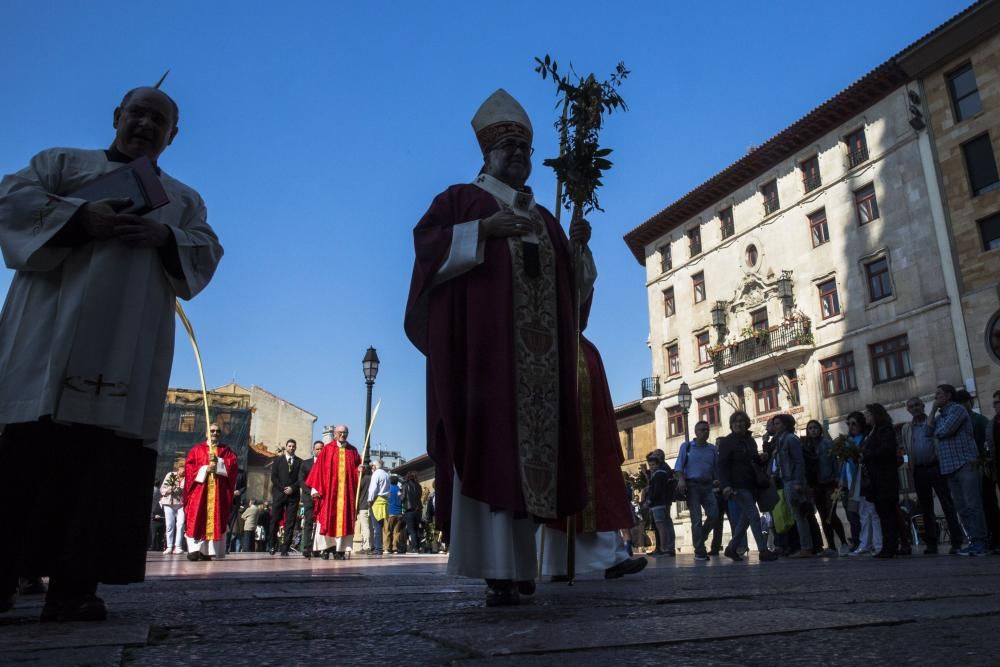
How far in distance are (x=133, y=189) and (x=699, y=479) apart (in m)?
9.01

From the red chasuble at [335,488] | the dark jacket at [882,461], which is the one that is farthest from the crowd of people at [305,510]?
the dark jacket at [882,461]

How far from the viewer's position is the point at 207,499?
12625 mm

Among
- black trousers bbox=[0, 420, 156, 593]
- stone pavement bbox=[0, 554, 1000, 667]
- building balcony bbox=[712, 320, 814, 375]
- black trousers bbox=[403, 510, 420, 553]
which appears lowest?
stone pavement bbox=[0, 554, 1000, 667]

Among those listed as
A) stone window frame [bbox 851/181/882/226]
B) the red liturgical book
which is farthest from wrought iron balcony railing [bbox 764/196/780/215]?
the red liturgical book

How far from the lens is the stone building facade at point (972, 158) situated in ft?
80.2

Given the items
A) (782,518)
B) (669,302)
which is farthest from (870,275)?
(782,518)

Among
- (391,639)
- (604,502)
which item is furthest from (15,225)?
(604,502)

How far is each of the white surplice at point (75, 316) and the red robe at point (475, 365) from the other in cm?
109

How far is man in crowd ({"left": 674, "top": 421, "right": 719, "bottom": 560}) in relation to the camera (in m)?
10.7

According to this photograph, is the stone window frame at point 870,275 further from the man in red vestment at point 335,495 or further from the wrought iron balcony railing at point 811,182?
the man in red vestment at point 335,495

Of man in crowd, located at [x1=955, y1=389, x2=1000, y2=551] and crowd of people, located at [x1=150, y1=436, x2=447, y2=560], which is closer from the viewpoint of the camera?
man in crowd, located at [x1=955, y1=389, x2=1000, y2=551]

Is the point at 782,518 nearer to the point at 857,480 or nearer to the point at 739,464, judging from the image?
the point at 857,480

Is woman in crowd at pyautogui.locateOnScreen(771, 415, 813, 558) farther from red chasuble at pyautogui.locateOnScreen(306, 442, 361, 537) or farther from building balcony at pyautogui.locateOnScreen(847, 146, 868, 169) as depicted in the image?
building balcony at pyautogui.locateOnScreen(847, 146, 868, 169)

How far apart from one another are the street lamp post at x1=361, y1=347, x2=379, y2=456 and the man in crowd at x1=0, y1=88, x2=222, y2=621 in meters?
13.7
